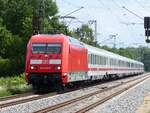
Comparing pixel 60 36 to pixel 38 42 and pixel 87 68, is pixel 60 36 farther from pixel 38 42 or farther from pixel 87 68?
pixel 87 68

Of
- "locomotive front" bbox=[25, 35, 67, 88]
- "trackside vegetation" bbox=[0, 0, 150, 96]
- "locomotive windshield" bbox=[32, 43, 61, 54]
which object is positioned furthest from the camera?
"trackside vegetation" bbox=[0, 0, 150, 96]

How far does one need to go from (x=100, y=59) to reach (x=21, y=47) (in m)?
25.0

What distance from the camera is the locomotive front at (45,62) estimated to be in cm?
2908

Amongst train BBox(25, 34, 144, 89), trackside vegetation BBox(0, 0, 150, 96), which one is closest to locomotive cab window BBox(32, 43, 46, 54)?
train BBox(25, 34, 144, 89)

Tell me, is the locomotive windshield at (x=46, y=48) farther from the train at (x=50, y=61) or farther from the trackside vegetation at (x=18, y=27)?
the trackside vegetation at (x=18, y=27)

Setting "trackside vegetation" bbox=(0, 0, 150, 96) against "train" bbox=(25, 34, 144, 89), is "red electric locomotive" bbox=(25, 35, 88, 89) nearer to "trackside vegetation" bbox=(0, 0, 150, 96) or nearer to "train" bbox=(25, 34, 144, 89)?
"train" bbox=(25, 34, 144, 89)

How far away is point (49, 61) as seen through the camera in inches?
1154

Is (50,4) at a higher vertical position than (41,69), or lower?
higher

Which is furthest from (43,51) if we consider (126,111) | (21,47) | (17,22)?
(17,22)

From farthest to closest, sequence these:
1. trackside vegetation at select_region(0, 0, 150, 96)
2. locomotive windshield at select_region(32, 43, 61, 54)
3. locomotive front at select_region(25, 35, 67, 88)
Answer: trackside vegetation at select_region(0, 0, 150, 96) < locomotive windshield at select_region(32, 43, 61, 54) < locomotive front at select_region(25, 35, 67, 88)

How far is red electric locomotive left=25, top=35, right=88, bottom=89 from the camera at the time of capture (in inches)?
1145

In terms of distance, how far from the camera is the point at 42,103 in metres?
23.4

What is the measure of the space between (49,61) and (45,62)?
0.23 meters

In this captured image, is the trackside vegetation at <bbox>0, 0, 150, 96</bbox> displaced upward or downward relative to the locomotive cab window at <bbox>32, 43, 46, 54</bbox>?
upward
